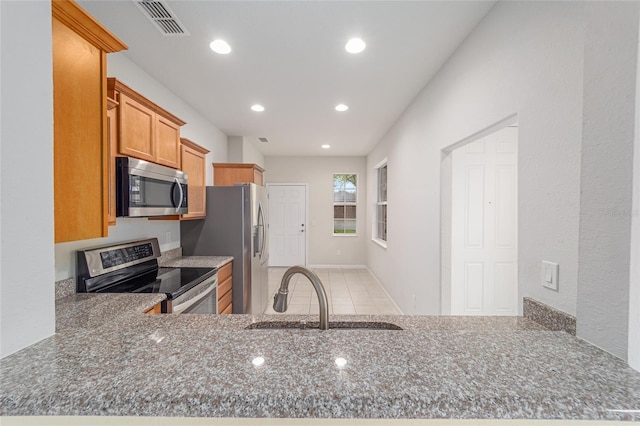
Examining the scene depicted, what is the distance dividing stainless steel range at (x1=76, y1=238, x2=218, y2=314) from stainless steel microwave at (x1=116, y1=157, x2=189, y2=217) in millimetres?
466

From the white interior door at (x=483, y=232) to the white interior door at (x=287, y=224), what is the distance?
13.7 ft

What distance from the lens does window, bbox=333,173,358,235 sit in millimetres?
6852

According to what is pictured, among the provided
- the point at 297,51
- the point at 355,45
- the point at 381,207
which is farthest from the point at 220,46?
the point at 381,207

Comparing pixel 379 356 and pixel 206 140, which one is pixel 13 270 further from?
pixel 206 140

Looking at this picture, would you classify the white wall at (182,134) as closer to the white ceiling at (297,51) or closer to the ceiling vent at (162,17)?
the white ceiling at (297,51)

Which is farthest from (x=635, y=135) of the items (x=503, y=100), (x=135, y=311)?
(x=135, y=311)

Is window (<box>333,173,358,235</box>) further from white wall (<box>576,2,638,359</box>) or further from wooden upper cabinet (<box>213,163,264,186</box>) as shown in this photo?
white wall (<box>576,2,638,359</box>)

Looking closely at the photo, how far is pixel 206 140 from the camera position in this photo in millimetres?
4090

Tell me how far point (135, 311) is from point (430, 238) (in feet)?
8.03

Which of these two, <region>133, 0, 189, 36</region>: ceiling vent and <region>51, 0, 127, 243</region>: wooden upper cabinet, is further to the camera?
<region>133, 0, 189, 36</region>: ceiling vent

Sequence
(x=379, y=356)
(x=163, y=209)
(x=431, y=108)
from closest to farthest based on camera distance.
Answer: (x=379, y=356) → (x=163, y=209) → (x=431, y=108)

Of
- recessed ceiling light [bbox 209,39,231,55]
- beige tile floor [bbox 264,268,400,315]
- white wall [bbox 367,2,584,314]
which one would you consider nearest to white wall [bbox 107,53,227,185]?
recessed ceiling light [bbox 209,39,231,55]

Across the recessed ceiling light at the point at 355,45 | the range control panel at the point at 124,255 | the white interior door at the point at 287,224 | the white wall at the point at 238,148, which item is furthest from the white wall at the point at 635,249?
the white interior door at the point at 287,224

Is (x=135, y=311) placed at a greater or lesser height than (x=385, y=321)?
lesser
